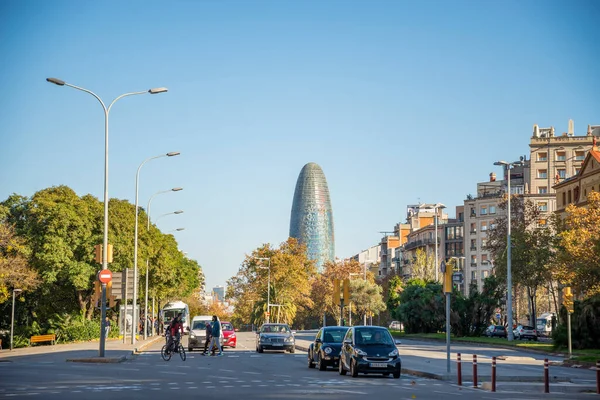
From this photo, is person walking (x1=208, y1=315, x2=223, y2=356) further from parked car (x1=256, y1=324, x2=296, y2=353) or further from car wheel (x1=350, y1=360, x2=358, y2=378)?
car wheel (x1=350, y1=360, x2=358, y2=378)

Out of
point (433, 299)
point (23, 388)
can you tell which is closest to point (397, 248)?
point (433, 299)

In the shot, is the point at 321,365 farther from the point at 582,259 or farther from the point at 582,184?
the point at 582,184

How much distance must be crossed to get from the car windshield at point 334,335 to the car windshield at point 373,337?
4.15 meters

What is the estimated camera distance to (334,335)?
111ft

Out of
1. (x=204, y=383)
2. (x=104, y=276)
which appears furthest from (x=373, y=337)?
(x=104, y=276)

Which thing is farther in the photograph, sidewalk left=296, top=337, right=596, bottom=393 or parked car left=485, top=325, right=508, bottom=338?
parked car left=485, top=325, right=508, bottom=338

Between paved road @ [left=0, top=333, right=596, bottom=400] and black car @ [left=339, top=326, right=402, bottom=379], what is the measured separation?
0.39 m

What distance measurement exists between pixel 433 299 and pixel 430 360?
37722mm

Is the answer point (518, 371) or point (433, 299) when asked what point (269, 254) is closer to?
point (433, 299)

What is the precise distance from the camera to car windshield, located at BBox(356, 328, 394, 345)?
28.8 metres

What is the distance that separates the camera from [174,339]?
40125mm

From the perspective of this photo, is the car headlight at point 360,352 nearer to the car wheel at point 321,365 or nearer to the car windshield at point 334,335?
the car wheel at point 321,365

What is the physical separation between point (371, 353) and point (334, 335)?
540cm

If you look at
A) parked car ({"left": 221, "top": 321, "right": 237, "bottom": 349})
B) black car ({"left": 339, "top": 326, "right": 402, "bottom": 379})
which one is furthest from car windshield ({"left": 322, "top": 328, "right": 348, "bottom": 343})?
parked car ({"left": 221, "top": 321, "right": 237, "bottom": 349})
